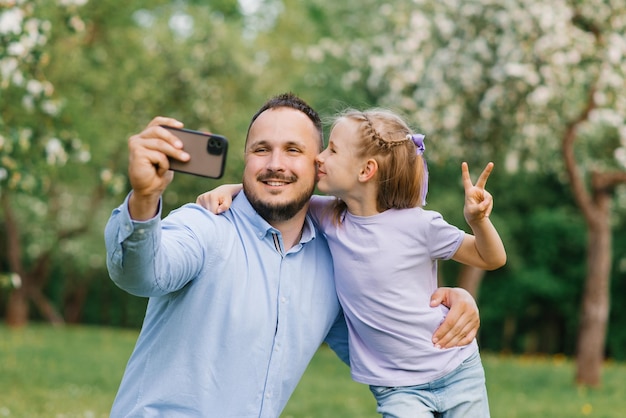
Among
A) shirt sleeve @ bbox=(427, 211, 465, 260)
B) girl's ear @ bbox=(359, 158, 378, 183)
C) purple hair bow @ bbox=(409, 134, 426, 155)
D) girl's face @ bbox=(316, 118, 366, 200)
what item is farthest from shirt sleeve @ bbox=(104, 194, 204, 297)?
purple hair bow @ bbox=(409, 134, 426, 155)

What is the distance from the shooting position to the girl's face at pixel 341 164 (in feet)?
11.5

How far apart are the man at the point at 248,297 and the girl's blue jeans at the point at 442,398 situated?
15cm

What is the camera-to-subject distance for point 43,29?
7281 millimetres

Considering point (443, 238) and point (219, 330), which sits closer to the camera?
point (219, 330)

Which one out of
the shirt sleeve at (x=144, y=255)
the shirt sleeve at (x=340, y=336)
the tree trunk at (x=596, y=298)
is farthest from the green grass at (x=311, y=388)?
the shirt sleeve at (x=144, y=255)

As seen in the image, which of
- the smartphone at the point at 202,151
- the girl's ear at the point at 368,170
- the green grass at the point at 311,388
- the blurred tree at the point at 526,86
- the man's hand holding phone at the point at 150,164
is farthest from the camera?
the blurred tree at the point at 526,86

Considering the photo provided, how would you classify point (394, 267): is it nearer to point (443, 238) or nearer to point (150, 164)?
point (443, 238)

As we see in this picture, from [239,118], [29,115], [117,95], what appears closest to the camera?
[29,115]

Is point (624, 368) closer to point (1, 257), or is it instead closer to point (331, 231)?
point (331, 231)

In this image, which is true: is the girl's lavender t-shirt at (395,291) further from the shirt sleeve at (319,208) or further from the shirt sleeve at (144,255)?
the shirt sleeve at (144,255)

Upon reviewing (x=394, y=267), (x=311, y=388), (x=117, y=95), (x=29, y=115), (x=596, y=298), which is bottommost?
(x=311, y=388)

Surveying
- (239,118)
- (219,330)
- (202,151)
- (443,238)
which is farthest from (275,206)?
(239,118)

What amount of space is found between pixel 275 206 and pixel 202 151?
2.64 feet

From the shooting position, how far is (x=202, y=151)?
255 cm
